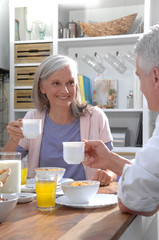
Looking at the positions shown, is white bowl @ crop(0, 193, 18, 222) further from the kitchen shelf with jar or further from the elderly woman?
the kitchen shelf with jar

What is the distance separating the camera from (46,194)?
4.13 ft

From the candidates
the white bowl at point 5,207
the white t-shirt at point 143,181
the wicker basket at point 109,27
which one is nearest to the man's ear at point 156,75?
the white t-shirt at point 143,181

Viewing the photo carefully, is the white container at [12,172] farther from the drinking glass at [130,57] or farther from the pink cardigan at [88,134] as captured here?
the drinking glass at [130,57]

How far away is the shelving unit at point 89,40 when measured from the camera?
142 inches

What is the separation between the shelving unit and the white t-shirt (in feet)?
7.68

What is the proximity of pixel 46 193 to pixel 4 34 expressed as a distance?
2833mm

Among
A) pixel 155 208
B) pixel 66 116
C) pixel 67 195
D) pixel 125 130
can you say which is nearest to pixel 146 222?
pixel 155 208

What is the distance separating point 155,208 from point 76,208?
270mm

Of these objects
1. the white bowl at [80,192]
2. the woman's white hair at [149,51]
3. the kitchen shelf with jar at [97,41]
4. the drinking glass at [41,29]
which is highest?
the drinking glass at [41,29]

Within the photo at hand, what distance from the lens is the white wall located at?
3703mm

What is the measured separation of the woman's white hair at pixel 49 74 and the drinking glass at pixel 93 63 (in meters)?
1.51

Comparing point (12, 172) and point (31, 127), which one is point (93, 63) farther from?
point (12, 172)

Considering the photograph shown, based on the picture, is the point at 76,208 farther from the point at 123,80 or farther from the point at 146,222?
the point at 123,80

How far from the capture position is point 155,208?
47.3 inches
